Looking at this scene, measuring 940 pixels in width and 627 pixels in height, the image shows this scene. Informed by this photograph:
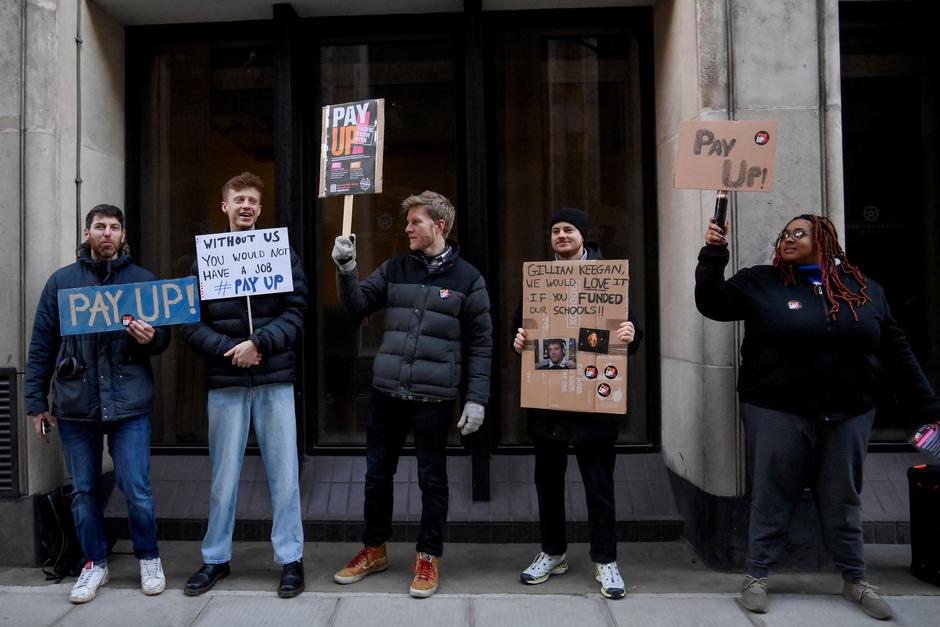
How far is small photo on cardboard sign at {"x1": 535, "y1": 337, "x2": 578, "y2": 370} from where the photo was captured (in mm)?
4457

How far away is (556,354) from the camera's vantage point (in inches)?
177

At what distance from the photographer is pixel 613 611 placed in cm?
423

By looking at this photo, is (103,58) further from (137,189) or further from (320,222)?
(320,222)

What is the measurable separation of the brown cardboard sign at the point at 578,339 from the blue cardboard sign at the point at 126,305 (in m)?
2.02

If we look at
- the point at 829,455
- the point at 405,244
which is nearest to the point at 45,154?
the point at 405,244

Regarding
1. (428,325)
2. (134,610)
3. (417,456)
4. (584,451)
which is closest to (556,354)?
(584,451)

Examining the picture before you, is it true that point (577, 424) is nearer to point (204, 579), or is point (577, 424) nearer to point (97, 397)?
point (204, 579)

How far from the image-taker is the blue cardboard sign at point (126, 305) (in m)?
4.30

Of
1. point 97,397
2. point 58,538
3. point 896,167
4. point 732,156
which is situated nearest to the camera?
point 732,156

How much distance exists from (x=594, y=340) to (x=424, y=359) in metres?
1.01

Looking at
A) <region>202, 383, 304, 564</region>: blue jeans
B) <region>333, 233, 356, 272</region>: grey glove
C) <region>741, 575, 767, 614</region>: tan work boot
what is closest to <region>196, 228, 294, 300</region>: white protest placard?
<region>333, 233, 356, 272</region>: grey glove

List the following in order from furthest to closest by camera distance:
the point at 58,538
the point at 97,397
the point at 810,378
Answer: the point at 58,538
the point at 97,397
the point at 810,378

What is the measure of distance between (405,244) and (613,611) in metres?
3.24

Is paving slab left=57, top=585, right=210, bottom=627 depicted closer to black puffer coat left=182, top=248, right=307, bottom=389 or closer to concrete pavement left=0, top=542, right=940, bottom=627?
concrete pavement left=0, top=542, right=940, bottom=627
